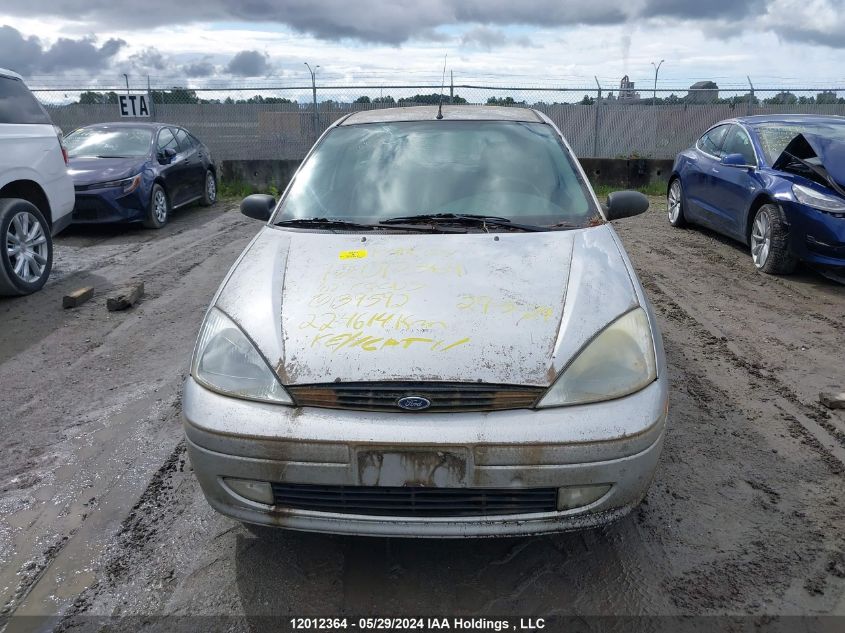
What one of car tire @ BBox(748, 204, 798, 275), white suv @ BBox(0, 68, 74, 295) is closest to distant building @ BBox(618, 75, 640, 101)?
car tire @ BBox(748, 204, 798, 275)

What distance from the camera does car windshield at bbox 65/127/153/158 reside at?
1024cm

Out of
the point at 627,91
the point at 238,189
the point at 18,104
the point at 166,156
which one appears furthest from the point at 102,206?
the point at 627,91

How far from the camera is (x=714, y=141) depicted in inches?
348

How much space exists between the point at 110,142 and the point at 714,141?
Answer: 8.65 meters

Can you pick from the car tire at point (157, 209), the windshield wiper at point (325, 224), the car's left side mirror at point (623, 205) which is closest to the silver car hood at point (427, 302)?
the windshield wiper at point (325, 224)

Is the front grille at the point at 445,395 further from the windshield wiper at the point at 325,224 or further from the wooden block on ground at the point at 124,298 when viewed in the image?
the wooden block on ground at the point at 124,298

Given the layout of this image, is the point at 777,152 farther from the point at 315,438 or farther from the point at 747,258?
the point at 315,438

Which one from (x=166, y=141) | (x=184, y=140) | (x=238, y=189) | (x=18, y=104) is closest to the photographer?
(x=18, y=104)

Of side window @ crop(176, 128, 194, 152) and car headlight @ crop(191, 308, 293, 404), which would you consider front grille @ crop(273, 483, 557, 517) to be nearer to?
car headlight @ crop(191, 308, 293, 404)

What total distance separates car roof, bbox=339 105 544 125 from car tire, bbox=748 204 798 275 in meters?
3.58

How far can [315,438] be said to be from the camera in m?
2.29

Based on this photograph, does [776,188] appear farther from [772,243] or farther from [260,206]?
[260,206]

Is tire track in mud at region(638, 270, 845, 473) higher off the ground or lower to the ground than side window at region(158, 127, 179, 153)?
lower

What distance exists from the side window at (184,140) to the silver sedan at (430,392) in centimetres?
931
